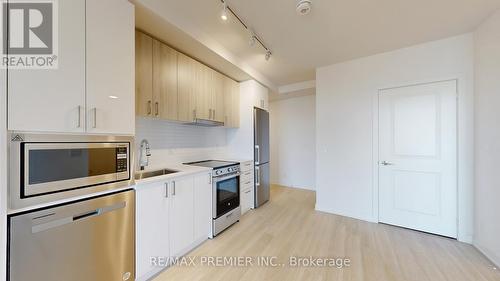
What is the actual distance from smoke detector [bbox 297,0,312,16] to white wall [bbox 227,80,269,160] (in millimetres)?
1866

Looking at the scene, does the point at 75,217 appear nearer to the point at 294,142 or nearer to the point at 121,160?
the point at 121,160

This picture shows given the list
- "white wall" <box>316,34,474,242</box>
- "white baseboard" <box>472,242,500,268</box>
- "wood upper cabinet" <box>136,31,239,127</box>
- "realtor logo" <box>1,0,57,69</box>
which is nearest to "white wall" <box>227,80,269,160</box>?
"wood upper cabinet" <box>136,31,239,127</box>

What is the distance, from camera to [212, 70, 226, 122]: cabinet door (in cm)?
306

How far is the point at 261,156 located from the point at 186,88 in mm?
1948

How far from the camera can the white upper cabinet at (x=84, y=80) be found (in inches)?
43.0

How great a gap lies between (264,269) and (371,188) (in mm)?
2161

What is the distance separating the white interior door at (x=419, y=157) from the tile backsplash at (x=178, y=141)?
110 inches

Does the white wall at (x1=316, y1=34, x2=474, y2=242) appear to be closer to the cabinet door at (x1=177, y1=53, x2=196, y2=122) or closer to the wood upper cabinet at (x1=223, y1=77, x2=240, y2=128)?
the wood upper cabinet at (x1=223, y1=77, x2=240, y2=128)

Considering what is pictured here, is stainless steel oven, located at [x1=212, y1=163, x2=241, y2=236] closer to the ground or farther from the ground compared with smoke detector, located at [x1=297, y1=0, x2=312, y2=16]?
closer to the ground

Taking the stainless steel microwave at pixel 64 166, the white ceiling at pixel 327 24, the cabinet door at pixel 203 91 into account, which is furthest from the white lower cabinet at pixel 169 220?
the white ceiling at pixel 327 24

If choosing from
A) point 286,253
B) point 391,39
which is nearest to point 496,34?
point 391,39

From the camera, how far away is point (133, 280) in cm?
161

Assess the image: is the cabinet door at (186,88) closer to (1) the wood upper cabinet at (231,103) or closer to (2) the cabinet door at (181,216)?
(1) the wood upper cabinet at (231,103)

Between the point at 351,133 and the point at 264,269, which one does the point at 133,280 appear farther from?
the point at 351,133
